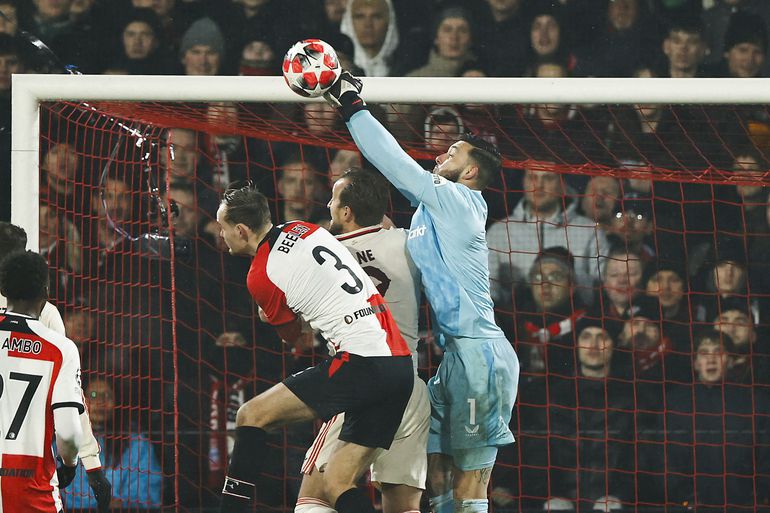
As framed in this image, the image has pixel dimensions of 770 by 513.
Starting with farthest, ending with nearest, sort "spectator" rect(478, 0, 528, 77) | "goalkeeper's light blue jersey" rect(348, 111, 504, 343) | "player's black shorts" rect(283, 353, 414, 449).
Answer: "spectator" rect(478, 0, 528, 77) < "goalkeeper's light blue jersey" rect(348, 111, 504, 343) < "player's black shorts" rect(283, 353, 414, 449)

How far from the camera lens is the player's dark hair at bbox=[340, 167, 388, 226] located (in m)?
4.20

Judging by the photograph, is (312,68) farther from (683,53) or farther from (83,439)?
(683,53)

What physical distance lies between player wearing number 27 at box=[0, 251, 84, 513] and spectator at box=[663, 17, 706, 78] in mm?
4410

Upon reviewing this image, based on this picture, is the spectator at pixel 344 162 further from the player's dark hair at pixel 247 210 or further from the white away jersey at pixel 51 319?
the white away jersey at pixel 51 319

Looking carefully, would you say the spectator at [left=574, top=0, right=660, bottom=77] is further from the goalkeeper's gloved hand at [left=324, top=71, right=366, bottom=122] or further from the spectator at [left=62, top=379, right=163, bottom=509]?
the spectator at [left=62, top=379, right=163, bottom=509]

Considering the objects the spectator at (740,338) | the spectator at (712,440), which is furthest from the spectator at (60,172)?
the spectator at (740,338)

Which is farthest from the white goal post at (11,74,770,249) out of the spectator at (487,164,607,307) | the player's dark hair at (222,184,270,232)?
the spectator at (487,164,607,307)

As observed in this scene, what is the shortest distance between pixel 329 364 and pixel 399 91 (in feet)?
4.79

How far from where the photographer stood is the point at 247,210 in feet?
12.8

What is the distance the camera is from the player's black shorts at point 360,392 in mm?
3676

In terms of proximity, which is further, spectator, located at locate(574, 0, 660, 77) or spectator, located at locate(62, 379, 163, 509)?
spectator, located at locate(574, 0, 660, 77)

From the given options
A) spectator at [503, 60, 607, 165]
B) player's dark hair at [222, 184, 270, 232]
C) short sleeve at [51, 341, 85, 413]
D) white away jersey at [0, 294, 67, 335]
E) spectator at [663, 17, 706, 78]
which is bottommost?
short sleeve at [51, 341, 85, 413]

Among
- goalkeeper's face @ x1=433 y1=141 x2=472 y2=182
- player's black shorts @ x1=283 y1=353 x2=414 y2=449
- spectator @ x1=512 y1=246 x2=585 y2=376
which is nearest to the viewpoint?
player's black shorts @ x1=283 y1=353 x2=414 y2=449

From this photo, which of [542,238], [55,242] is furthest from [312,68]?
[542,238]
